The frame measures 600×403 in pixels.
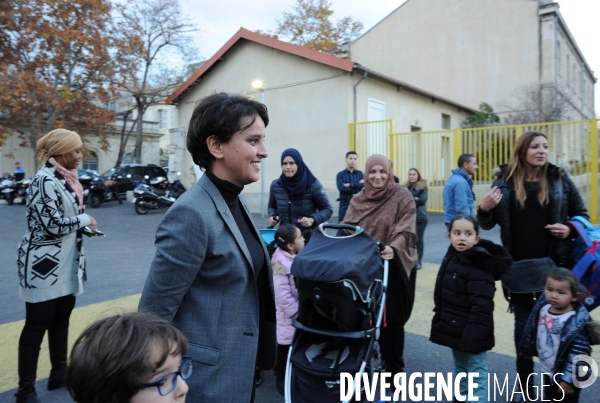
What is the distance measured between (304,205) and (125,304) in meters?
2.59

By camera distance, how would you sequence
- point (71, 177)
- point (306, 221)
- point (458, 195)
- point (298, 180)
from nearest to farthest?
point (71, 177), point (306, 221), point (298, 180), point (458, 195)

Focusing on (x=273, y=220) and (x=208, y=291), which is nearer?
(x=208, y=291)

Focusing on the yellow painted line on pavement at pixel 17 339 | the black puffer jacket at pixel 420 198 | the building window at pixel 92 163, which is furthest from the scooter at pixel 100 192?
the building window at pixel 92 163

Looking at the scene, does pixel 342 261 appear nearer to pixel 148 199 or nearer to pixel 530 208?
pixel 530 208

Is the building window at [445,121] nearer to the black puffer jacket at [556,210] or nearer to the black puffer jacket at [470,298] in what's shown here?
the black puffer jacket at [556,210]

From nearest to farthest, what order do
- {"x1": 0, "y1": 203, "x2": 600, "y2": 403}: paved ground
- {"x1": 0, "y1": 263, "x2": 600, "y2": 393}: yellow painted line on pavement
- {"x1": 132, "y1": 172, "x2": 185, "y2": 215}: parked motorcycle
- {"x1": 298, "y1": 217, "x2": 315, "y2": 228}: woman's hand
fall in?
{"x1": 0, "y1": 203, "x2": 600, "y2": 403}: paved ground, {"x1": 0, "y1": 263, "x2": 600, "y2": 393}: yellow painted line on pavement, {"x1": 298, "y1": 217, "x2": 315, "y2": 228}: woman's hand, {"x1": 132, "y1": 172, "x2": 185, "y2": 215}: parked motorcycle

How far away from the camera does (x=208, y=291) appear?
179 centimetres

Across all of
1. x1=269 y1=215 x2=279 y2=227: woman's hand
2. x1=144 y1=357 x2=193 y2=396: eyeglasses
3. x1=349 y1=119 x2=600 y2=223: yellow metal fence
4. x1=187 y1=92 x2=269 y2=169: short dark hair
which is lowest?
x1=144 y1=357 x2=193 y2=396: eyeglasses

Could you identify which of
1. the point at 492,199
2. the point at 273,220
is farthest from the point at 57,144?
the point at 492,199

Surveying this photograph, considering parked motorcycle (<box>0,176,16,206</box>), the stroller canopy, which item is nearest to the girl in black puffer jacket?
the stroller canopy

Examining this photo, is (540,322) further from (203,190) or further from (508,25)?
(508,25)

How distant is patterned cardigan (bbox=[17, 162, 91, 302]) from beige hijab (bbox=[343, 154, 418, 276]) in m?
2.17

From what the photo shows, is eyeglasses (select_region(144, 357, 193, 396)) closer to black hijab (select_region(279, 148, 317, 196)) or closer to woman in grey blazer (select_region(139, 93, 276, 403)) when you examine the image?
woman in grey blazer (select_region(139, 93, 276, 403))

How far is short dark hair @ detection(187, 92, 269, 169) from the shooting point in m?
1.86
